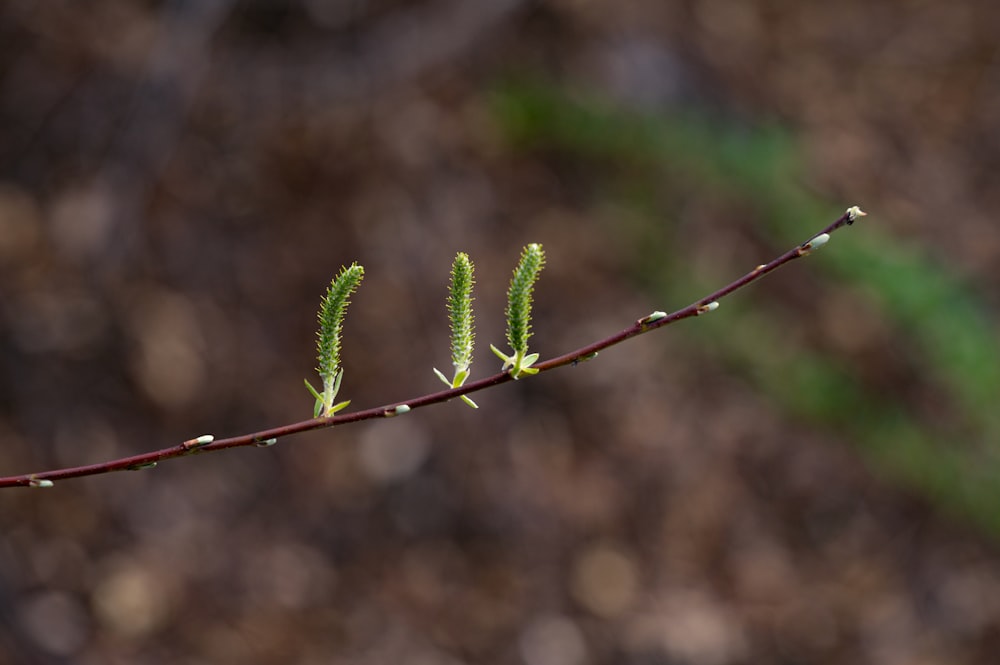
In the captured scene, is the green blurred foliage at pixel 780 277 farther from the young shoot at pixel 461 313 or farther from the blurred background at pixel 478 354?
the young shoot at pixel 461 313

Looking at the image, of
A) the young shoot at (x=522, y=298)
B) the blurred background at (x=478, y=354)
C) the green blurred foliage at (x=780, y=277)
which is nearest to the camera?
the young shoot at (x=522, y=298)

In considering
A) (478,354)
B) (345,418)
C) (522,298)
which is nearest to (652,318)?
(522,298)

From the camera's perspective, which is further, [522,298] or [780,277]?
[780,277]

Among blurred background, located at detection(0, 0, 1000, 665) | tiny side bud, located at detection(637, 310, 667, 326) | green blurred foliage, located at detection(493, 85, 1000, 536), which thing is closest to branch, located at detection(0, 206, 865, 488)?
tiny side bud, located at detection(637, 310, 667, 326)

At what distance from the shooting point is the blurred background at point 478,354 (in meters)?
3.93

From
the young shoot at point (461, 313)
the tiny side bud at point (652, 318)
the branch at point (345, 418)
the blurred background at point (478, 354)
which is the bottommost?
the branch at point (345, 418)

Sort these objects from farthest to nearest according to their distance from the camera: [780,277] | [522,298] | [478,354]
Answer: [780,277]
[478,354]
[522,298]

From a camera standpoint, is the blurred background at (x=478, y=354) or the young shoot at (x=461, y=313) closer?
the young shoot at (x=461, y=313)

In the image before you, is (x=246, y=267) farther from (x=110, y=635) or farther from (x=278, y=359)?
(x=110, y=635)

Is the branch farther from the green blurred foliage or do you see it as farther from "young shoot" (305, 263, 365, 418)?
the green blurred foliage

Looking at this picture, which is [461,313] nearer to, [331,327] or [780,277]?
[331,327]

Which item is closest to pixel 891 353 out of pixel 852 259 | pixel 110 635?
pixel 852 259

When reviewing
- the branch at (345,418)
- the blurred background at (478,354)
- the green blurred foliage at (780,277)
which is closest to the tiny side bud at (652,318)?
the branch at (345,418)

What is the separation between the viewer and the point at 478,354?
440cm
